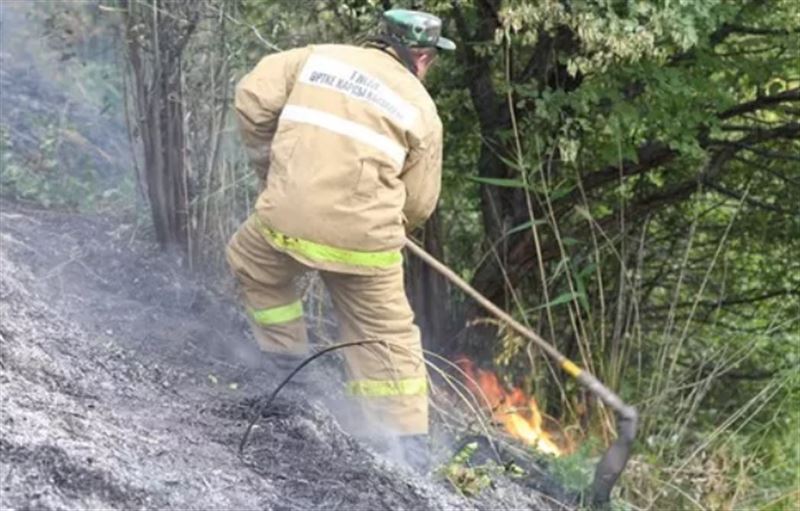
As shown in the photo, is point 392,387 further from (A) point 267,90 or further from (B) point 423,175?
(A) point 267,90

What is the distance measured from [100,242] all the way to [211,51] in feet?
3.40

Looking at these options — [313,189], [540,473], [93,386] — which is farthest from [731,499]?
[93,386]

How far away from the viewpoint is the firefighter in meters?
4.79

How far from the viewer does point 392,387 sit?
511cm

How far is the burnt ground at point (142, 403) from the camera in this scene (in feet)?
11.5

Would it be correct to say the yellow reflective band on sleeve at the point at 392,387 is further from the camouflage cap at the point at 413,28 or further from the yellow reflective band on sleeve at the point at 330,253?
the camouflage cap at the point at 413,28

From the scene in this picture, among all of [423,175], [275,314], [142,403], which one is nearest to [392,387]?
[275,314]

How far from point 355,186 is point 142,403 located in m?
1.10

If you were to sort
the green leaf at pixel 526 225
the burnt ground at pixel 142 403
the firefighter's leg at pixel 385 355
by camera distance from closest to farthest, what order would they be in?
the burnt ground at pixel 142 403, the firefighter's leg at pixel 385 355, the green leaf at pixel 526 225

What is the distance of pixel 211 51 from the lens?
19.1ft

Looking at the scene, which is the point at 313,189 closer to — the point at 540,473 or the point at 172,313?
the point at 172,313

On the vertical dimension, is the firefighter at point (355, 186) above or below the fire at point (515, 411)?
above

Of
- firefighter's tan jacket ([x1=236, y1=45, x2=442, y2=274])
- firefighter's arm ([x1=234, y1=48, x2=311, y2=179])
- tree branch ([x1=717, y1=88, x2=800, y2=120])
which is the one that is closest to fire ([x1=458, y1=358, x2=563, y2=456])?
firefighter's tan jacket ([x1=236, y1=45, x2=442, y2=274])

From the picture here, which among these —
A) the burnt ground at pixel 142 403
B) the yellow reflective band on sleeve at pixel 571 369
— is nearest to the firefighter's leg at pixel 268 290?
the burnt ground at pixel 142 403
